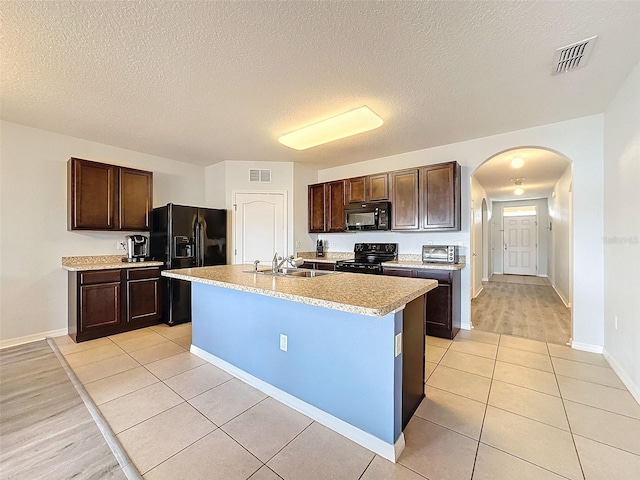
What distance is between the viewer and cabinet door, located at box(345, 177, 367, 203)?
4.47 metres

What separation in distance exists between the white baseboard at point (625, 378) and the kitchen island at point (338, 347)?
1629 millimetres

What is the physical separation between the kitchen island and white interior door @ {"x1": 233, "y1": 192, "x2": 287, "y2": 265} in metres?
2.24

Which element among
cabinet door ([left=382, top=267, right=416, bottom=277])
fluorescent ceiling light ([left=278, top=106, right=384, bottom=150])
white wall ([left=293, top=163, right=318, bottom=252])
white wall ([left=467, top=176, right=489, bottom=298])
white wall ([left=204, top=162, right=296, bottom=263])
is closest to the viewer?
fluorescent ceiling light ([left=278, top=106, right=384, bottom=150])

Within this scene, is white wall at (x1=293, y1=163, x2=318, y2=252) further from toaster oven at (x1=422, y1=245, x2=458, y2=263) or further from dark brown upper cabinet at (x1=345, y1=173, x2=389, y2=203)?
toaster oven at (x1=422, y1=245, x2=458, y2=263)

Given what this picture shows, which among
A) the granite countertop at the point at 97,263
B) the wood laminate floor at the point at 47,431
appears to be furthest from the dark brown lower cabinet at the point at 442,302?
the granite countertop at the point at 97,263

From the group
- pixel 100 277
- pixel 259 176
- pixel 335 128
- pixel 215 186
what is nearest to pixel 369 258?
pixel 335 128

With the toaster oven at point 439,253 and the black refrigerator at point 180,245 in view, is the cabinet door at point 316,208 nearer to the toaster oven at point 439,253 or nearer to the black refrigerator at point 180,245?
the black refrigerator at point 180,245

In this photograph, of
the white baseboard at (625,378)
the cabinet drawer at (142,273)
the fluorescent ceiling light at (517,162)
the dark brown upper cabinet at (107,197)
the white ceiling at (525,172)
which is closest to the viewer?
the white baseboard at (625,378)

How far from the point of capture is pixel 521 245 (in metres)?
9.00

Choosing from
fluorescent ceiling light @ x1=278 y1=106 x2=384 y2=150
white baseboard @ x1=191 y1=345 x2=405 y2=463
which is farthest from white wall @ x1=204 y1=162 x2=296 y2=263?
white baseboard @ x1=191 y1=345 x2=405 y2=463

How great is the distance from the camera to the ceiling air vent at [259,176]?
4.81m

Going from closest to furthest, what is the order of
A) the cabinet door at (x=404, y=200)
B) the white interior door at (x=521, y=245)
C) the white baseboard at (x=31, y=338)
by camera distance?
the white baseboard at (x=31, y=338)
the cabinet door at (x=404, y=200)
the white interior door at (x=521, y=245)

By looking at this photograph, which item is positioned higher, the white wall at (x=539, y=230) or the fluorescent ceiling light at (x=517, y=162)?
the fluorescent ceiling light at (x=517, y=162)

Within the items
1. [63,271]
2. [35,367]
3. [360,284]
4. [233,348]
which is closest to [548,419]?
[360,284]
